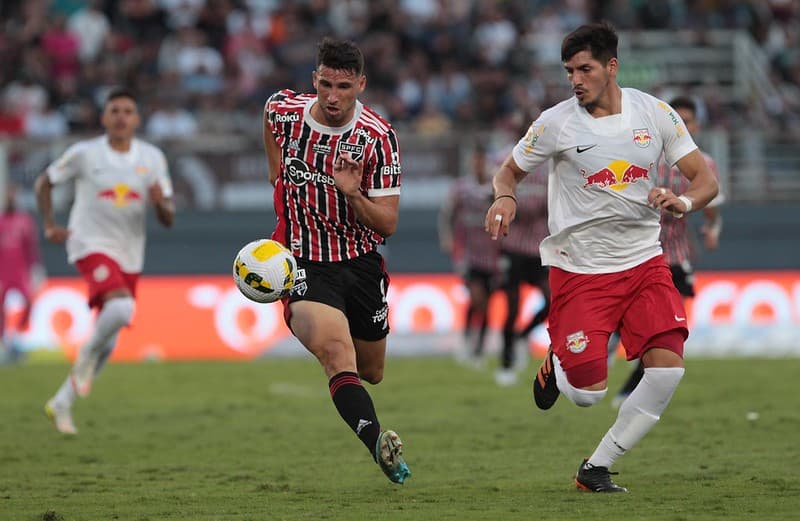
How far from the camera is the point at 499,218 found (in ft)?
23.6

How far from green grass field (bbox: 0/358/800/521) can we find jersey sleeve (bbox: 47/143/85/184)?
2092 mm

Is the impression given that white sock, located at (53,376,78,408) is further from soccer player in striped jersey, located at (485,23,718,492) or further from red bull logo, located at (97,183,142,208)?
soccer player in striped jersey, located at (485,23,718,492)

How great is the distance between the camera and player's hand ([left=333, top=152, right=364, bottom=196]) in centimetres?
738

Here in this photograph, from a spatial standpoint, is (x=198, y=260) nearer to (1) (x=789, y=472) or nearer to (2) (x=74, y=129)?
(2) (x=74, y=129)

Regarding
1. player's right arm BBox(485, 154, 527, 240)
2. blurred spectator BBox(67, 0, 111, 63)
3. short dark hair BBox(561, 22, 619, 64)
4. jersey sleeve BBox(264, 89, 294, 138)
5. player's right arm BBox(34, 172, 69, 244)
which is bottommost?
player's right arm BBox(34, 172, 69, 244)

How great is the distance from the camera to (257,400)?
13648 millimetres

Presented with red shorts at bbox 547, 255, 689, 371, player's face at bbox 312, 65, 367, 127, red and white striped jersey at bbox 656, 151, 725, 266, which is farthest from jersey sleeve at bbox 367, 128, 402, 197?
red and white striped jersey at bbox 656, 151, 725, 266

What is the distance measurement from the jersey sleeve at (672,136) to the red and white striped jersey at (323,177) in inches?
58.8

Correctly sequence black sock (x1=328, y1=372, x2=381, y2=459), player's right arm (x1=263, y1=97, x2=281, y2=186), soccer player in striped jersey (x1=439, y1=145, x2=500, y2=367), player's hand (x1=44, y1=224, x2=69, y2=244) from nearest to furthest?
black sock (x1=328, y1=372, x2=381, y2=459) < player's right arm (x1=263, y1=97, x2=281, y2=186) < player's hand (x1=44, y1=224, x2=69, y2=244) < soccer player in striped jersey (x1=439, y1=145, x2=500, y2=367)

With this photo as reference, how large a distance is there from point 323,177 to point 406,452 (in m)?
2.67

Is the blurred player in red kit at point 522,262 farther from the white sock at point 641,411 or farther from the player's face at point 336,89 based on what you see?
the player's face at point 336,89

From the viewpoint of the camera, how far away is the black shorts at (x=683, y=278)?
11.4 m

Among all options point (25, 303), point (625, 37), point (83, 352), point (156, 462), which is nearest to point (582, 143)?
point (156, 462)

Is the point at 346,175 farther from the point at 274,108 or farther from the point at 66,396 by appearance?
the point at 66,396
